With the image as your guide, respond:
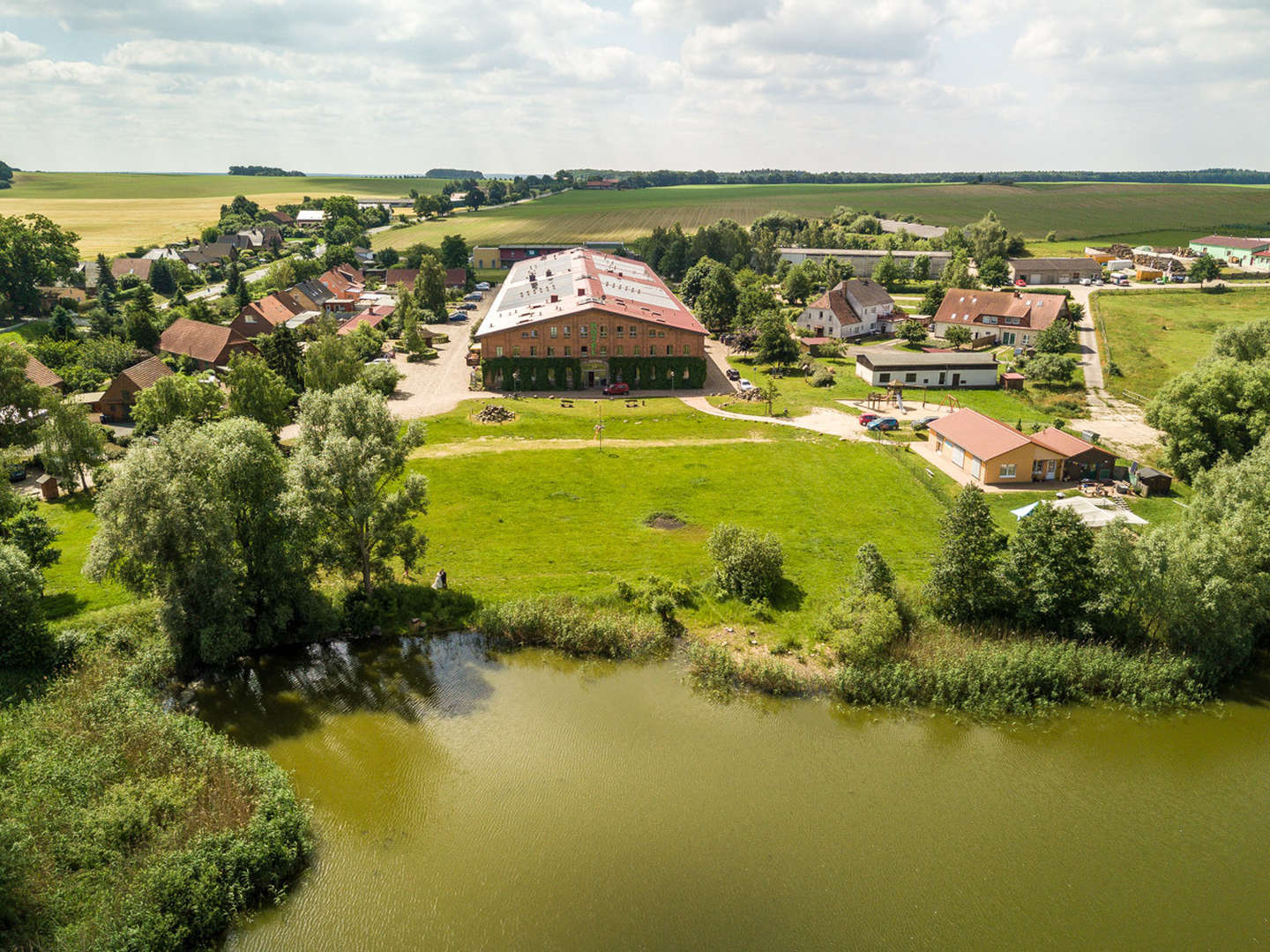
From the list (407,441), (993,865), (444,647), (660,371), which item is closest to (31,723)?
(444,647)

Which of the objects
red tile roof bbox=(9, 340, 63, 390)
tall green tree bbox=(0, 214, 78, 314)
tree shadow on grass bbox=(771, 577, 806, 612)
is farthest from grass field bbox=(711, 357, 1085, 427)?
tall green tree bbox=(0, 214, 78, 314)

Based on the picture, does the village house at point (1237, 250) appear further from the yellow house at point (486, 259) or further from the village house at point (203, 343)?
the village house at point (203, 343)

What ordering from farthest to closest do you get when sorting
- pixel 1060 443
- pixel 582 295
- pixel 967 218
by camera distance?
1. pixel 967 218
2. pixel 582 295
3. pixel 1060 443

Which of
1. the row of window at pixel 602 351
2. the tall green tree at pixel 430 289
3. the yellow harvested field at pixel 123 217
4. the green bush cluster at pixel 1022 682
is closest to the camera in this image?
the green bush cluster at pixel 1022 682

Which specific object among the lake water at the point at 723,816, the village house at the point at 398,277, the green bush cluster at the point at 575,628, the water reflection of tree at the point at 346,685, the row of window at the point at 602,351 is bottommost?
the lake water at the point at 723,816

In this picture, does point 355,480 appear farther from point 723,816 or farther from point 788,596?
point 788,596

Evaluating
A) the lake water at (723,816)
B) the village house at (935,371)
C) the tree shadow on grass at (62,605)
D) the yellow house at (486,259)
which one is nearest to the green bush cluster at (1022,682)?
the lake water at (723,816)

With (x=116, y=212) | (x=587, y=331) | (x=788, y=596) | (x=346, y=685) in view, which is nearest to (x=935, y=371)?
(x=587, y=331)
